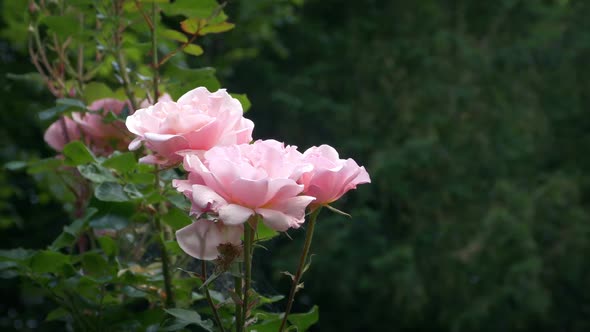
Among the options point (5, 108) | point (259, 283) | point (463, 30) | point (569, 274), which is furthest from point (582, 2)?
point (259, 283)

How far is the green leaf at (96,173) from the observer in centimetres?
85

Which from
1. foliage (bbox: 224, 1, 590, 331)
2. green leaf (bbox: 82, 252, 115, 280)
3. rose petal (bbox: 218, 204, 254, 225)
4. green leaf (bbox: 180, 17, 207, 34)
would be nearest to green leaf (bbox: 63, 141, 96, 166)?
green leaf (bbox: 82, 252, 115, 280)

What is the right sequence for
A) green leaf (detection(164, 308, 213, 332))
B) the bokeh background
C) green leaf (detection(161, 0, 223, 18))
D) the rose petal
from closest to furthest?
the rose petal, green leaf (detection(164, 308, 213, 332)), green leaf (detection(161, 0, 223, 18)), the bokeh background

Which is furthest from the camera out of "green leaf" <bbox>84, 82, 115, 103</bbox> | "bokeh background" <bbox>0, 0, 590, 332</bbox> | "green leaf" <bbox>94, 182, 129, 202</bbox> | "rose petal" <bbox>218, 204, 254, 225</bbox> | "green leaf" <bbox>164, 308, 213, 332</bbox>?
"bokeh background" <bbox>0, 0, 590, 332</bbox>

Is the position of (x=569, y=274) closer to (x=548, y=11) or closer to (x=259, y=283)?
(x=548, y=11)

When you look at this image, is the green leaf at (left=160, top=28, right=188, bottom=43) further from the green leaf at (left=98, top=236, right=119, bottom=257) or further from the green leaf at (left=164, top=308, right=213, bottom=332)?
the green leaf at (left=164, top=308, right=213, bottom=332)

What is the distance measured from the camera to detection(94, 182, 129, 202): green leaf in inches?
30.6

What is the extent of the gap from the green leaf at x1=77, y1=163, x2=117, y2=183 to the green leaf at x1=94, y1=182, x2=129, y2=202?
1.7 inches

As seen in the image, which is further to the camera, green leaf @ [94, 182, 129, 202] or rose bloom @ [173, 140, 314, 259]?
green leaf @ [94, 182, 129, 202]

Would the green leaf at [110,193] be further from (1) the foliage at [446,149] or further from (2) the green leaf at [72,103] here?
(1) the foliage at [446,149]

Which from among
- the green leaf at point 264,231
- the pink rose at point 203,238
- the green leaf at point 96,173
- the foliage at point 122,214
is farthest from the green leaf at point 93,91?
the pink rose at point 203,238

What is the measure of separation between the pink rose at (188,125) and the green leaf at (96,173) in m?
0.24

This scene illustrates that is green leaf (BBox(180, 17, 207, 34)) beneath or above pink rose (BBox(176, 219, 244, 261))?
beneath

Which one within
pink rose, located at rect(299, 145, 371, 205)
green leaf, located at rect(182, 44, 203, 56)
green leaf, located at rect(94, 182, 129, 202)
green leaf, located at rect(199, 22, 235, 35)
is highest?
pink rose, located at rect(299, 145, 371, 205)
